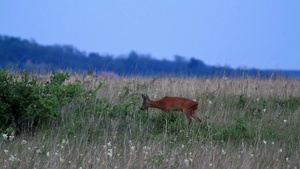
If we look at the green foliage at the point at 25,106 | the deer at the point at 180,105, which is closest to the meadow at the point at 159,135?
the green foliage at the point at 25,106

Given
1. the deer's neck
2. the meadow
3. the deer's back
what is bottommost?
the meadow

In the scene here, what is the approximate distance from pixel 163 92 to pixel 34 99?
11.8 ft

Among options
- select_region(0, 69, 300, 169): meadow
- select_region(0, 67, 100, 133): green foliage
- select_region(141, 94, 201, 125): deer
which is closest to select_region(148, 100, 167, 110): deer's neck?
select_region(141, 94, 201, 125): deer

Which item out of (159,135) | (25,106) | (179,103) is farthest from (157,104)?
(25,106)

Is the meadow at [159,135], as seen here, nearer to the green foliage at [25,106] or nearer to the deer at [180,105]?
the green foliage at [25,106]

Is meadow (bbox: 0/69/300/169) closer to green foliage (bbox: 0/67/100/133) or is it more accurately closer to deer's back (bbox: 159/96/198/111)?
green foliage (bbox: 0/67/100/133)

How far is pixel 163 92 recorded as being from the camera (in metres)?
11.0

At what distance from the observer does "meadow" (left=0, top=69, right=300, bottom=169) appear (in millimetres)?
6602

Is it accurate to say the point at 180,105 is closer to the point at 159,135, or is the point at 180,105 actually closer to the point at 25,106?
the point at 159,135

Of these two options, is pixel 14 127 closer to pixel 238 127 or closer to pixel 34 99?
pixel 34 99

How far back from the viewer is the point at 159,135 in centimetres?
773

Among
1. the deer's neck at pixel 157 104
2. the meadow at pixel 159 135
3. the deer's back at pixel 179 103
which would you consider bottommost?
the meadow at pixel 159 135

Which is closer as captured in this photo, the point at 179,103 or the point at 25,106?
the point at 179,103

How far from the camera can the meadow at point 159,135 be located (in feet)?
21.7
